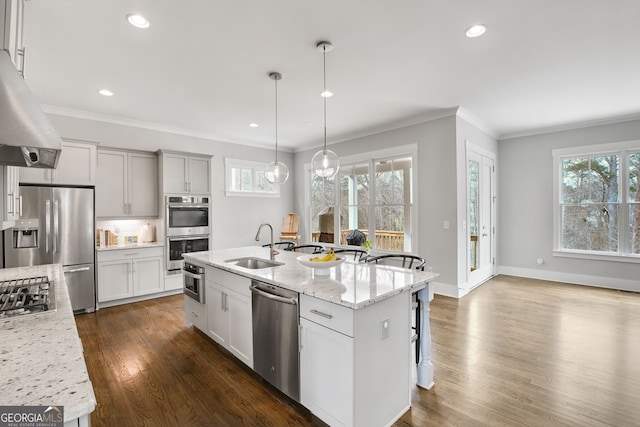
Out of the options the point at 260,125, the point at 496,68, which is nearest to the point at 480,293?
the point at 496,68

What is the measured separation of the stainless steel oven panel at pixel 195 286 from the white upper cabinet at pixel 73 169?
2.10m

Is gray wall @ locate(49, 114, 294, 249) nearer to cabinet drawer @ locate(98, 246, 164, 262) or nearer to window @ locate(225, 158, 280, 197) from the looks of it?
window @ locate(225, 158, 280, 197)

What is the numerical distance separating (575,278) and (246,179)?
640 centimetres

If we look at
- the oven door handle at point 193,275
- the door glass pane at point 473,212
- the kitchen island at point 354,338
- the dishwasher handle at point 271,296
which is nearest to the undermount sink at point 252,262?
the oven door handle at point 193,275

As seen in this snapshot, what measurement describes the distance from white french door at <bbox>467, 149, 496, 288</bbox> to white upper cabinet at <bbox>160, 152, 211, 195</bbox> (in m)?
4.38

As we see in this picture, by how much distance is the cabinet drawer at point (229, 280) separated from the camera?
8.23 feet

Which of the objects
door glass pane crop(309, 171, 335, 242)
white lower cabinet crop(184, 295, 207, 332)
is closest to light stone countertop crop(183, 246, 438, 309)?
white lower cabinet crop(184, 295, 207, 332)

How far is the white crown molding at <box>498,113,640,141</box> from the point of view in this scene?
4.83m

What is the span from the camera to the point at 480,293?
15.8 feet

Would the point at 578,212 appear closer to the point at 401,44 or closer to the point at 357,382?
the point at 401,44

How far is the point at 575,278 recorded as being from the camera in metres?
→ 5.36

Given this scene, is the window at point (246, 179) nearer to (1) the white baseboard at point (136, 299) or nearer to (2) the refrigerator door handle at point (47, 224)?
(1) the white baseboard at point (136, 299)

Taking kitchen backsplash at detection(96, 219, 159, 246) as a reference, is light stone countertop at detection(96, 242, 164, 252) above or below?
below

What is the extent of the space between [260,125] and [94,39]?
2.81 m
